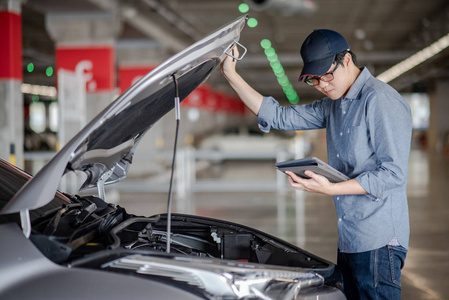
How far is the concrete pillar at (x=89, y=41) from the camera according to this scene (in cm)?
1370

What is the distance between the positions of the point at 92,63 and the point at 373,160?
12634 millimetres

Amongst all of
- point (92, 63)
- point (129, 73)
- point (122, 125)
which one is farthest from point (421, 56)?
point (122, 125)

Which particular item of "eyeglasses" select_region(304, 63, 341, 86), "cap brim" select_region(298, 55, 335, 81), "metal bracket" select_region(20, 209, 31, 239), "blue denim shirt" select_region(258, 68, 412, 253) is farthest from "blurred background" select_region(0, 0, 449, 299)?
"metal bracket" select_region(20, 209, 31, 239)

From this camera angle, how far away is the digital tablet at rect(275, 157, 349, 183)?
6.56ft

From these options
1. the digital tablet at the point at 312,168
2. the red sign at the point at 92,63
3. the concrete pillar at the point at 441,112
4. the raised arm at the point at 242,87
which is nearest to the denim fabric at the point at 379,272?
the digital tablet at the point at 312,168

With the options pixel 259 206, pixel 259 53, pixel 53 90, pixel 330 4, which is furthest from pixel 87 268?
pixel 53 90

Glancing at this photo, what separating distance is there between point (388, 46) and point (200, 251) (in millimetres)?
22402

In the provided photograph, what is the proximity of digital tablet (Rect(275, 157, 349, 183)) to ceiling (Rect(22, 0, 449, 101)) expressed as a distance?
28.5ft

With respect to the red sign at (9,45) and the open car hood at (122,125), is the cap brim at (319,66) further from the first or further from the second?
the red sign at (9,45)

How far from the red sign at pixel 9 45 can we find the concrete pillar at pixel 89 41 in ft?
17.4

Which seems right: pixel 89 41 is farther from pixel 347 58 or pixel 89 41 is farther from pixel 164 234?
pixel 347 58

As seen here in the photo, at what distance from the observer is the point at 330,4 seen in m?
14.5

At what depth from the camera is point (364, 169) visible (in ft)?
7.42

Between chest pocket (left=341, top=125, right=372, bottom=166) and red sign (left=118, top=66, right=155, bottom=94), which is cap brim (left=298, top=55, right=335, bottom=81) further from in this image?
red sign (left=118, top=66, right=155, bottom=94)
